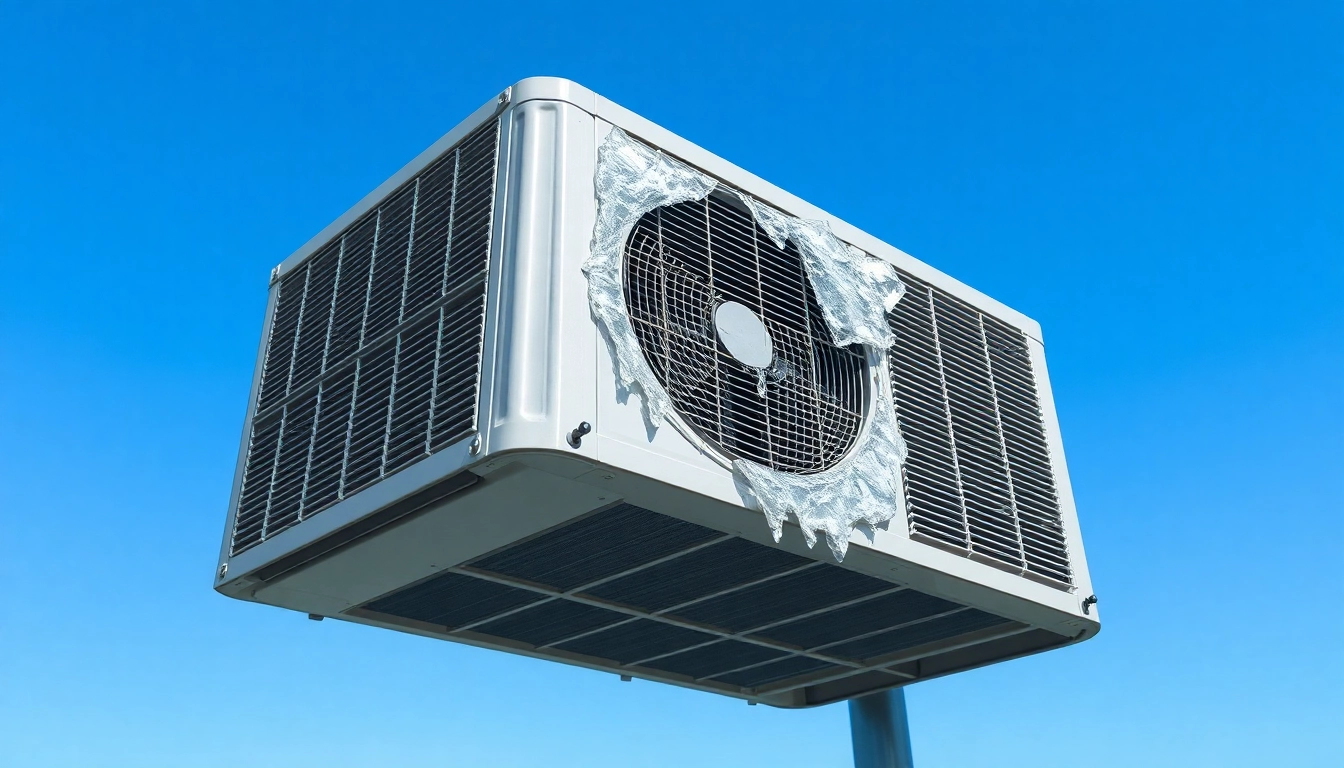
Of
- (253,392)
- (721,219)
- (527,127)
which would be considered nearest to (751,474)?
(721,219)

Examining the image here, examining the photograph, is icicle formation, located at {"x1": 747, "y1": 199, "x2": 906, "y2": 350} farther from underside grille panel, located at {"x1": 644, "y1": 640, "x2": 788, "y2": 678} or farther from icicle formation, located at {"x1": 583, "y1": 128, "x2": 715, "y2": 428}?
underside grille panel, located at {"x1": 644, "y1": 640, "x2": 788, "y2": 678}

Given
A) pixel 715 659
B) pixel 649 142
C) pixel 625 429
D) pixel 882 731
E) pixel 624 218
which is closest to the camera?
pixel 625 429

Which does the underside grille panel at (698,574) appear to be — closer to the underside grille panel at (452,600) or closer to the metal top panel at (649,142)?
the underside grille panel at (452,600)

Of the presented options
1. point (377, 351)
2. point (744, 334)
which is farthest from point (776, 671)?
point (377, 351)

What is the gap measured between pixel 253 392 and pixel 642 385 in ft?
8.82

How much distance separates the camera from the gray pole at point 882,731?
7.82 metres

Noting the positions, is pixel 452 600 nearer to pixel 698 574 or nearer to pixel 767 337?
pixel 698 574

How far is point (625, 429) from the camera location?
16.0 feet

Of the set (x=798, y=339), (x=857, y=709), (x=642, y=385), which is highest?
(x=798, y=339)

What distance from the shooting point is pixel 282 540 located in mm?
5629

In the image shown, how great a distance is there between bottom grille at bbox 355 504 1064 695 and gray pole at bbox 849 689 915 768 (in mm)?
367

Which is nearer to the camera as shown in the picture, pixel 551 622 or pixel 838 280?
pixel 838 280

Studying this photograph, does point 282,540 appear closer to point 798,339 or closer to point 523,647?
point 523,647

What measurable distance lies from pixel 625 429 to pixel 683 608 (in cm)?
176
